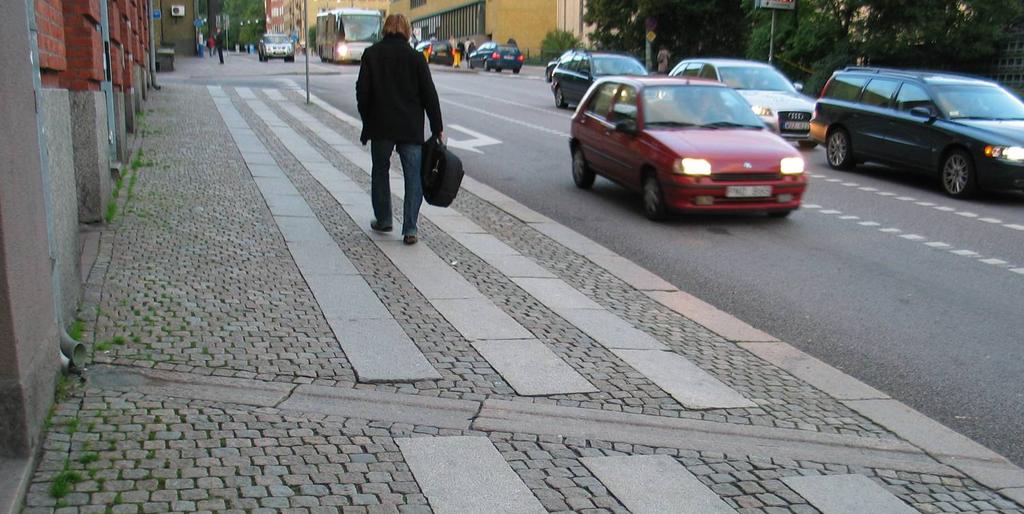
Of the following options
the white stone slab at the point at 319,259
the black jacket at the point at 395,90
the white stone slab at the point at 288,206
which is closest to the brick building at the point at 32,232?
the white stone slab at the point at 319,259

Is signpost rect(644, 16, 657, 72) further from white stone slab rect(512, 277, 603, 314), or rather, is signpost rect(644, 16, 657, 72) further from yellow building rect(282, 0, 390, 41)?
yellow building rect(282, 0, 390, 41)

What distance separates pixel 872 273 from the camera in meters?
9.23

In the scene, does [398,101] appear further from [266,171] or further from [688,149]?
[266,171]

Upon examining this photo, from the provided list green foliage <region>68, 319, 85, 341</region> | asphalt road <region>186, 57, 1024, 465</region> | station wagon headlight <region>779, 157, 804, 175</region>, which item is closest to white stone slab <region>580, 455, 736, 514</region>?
asphalt road <region>186, 57, 1024, 465</region>

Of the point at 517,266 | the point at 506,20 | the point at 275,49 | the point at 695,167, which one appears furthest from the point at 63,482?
the point at 506,20

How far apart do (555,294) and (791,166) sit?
4758 millimetres

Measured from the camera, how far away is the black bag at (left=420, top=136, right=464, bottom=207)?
907 centimetres

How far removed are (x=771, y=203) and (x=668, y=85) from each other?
223 cm

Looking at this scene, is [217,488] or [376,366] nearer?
[217,488]

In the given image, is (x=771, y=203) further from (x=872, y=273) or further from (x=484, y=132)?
(x=484, y=132)

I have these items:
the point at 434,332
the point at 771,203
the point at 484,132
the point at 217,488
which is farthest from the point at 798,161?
the point at 484,132

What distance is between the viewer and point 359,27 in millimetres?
55969

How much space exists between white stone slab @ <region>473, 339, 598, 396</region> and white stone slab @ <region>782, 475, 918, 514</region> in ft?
4.61

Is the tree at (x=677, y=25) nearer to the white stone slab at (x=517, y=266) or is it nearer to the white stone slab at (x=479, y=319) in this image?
the white stone slab at (x=517, y=266)
